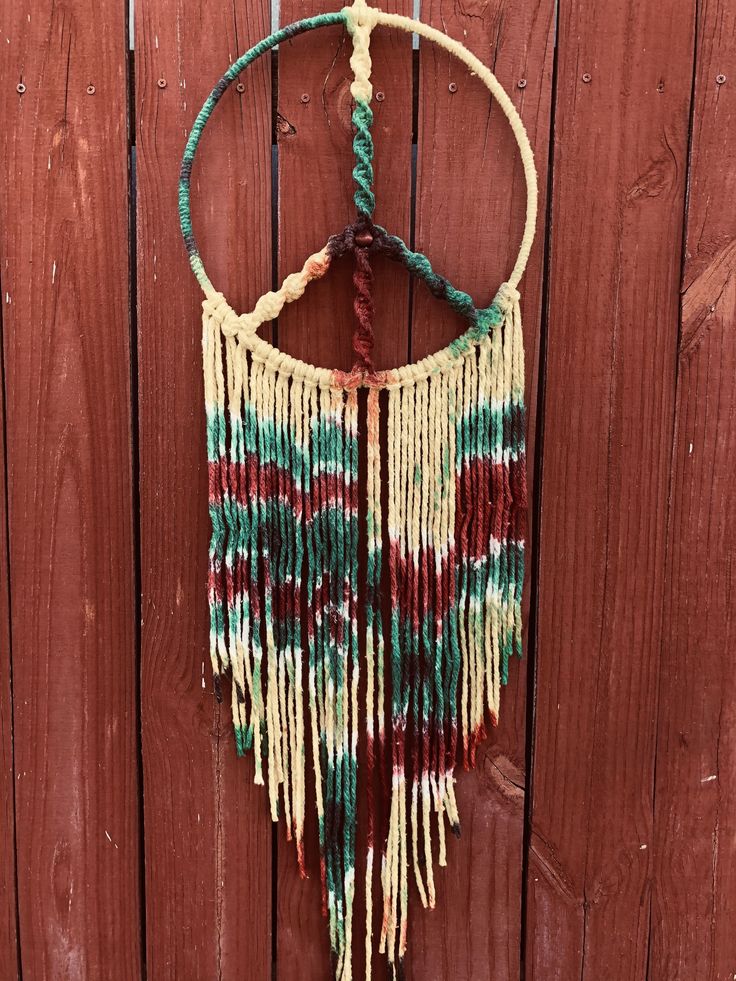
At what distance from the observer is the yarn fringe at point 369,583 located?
2.99ft

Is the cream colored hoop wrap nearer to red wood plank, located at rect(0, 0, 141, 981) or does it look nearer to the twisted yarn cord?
the twisted yarn cord

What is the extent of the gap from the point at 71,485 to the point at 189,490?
0.51 ft

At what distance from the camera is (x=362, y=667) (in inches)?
38.2

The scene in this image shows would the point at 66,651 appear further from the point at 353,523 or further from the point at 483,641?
the point at 483,641

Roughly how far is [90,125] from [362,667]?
0.77 metres

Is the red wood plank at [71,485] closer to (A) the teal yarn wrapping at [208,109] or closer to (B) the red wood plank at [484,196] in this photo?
(A) the teal yarn wrapping at [208,109]

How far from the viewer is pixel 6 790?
3.30 ft

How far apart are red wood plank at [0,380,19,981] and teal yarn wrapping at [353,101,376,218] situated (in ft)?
1.83

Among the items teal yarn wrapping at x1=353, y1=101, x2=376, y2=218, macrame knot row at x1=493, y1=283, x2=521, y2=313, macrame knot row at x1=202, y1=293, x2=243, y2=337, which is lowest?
macrame knot row at x1=202, y1=293, x2=243, y2=337

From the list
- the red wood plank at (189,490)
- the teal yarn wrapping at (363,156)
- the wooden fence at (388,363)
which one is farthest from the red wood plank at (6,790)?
the teal yarn wrapping at (363,156)

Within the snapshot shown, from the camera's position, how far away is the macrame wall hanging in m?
0.90

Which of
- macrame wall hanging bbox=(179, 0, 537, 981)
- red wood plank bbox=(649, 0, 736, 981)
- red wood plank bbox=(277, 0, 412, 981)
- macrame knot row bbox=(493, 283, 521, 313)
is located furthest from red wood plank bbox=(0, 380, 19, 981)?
red wood plank bbox=(649, 0, 736, 981)

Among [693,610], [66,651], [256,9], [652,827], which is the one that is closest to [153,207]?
[256,9]

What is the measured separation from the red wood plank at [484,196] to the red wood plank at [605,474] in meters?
0.03
